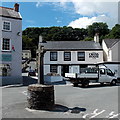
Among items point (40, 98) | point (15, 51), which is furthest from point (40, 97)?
point (15, 51)

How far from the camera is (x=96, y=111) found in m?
9.73

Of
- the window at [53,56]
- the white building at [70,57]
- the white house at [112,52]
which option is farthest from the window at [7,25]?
the white house at [112,52]

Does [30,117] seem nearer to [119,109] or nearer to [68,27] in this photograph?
[119,109]

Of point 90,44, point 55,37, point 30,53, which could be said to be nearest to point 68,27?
point 55,37

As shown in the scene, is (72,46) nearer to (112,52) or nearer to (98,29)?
(112,52)

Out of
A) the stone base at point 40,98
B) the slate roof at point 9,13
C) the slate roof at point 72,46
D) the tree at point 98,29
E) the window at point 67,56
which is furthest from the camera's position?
the tree at point 98,29

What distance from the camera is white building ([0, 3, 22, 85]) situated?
2434cm

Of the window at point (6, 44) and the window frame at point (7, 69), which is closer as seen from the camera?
the window frame at point (7, 69)

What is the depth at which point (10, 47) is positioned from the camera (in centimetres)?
2483

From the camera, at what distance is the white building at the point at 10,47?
79.9 feet

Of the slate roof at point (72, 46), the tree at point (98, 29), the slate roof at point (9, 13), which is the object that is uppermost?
the tree at point (98, 29)

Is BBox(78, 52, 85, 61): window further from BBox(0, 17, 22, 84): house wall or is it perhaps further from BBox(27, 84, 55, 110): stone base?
BBox(27, 84, 55, 110): stone base

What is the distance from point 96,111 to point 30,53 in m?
82.0

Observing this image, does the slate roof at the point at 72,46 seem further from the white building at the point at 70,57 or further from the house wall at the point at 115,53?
the house wall at the point at 115,53
